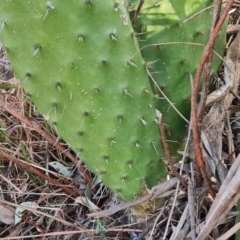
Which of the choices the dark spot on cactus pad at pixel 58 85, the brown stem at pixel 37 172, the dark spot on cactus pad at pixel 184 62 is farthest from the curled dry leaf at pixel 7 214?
the dark spot on cactus pad at pixel 184 62

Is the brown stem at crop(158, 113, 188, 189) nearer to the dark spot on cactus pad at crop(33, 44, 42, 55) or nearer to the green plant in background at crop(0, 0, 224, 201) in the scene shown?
the green plant in background at crop(0, 0, 224, 201)

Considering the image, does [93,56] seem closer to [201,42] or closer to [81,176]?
[201,42]

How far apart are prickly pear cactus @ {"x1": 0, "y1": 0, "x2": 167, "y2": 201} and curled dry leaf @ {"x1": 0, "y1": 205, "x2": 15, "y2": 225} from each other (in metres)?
0.30

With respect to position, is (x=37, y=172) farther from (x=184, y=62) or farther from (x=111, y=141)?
(x=184, y=62)

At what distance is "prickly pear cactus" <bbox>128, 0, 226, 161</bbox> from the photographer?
3.04 ft

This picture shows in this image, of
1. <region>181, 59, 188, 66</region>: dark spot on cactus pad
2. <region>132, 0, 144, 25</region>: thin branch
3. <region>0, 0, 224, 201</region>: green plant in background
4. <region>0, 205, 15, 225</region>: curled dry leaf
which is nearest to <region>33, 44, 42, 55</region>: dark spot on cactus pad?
<region>0, 0, 224, 201</region>: green plant in background

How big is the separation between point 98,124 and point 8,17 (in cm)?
27

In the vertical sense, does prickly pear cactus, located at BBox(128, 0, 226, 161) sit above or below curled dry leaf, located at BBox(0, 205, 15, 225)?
above

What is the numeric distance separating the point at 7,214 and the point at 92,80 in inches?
19.5

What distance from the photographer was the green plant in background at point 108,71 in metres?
0.83

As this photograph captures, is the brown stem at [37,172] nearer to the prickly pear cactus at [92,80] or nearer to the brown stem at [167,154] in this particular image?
the prickly pear cactus at [92,80]

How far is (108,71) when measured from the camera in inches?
34.4

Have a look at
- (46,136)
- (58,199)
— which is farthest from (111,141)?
(58,199)

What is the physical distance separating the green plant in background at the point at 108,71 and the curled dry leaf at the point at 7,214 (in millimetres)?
297
